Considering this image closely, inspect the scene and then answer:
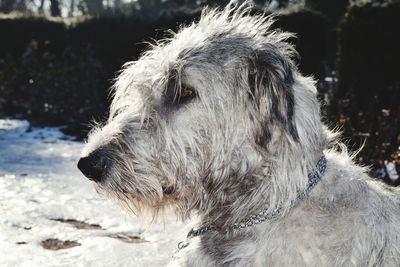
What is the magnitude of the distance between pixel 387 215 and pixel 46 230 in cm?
327

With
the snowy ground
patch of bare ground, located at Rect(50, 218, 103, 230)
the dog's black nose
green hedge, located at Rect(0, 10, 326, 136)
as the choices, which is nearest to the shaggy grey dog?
the dog's black nose

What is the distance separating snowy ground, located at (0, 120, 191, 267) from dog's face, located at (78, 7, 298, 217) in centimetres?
45

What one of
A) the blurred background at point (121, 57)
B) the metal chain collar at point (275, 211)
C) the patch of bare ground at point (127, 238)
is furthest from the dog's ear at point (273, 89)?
the blurred background at point (121, 57)

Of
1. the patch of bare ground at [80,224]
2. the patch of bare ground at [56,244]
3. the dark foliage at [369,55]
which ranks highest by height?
the dark foliage at [369,55]

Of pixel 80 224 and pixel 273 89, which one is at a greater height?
pixel 273 89

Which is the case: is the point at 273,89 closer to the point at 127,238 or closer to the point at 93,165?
the point at 93,165

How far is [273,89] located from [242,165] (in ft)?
1.53

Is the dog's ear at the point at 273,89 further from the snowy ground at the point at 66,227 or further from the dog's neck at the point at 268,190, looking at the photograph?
the snowy ground at the point at 66,227

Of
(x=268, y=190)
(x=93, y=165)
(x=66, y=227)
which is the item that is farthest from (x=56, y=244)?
(x=268, y=190)

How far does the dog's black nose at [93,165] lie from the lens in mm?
2738

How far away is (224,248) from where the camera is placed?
109 inches

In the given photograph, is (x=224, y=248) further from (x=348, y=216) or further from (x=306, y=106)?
(x=306, y=106)

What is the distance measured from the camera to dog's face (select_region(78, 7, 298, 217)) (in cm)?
278

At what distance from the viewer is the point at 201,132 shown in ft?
9.30
